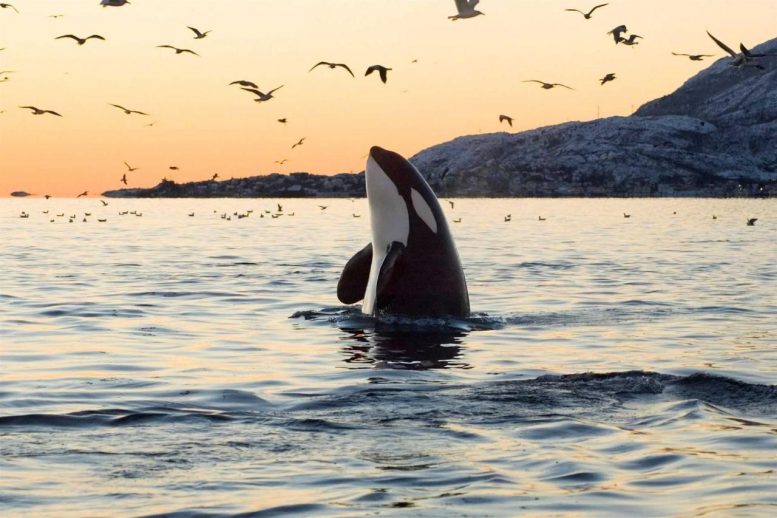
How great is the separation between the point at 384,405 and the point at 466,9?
924 centimetres

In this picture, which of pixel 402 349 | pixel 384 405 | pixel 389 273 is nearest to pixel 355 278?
pixel 389 273

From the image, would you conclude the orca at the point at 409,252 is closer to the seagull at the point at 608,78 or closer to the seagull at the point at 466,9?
the seagull at the point at 466,9

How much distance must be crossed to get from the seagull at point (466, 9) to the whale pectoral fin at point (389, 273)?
370 cm

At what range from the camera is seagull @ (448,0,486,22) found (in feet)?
64.3

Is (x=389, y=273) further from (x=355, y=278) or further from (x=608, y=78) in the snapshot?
(x=608, y=78)

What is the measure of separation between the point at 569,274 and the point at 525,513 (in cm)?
2500

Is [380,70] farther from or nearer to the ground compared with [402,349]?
farther from the ground

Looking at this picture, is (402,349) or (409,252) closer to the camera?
(402,349)

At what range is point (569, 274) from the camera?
3338 centimetres

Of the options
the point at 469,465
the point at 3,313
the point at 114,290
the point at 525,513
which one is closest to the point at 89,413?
the point at 469,465

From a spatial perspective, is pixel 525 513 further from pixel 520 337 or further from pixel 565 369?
pixel 520 337

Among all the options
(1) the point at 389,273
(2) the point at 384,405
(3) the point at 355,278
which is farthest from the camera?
(3) the point at 355,278

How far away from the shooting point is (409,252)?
61.0 ft

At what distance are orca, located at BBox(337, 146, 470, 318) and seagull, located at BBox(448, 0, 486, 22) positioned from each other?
7.65 ft
